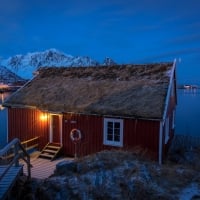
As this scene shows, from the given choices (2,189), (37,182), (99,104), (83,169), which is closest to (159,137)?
(99,104)

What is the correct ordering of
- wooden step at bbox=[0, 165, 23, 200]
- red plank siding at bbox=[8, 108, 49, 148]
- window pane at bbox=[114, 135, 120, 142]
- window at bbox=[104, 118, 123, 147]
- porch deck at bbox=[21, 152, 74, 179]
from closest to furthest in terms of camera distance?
wooden step at bbox=[0, 165, 23, 200] → porch deck at bbox=[21, 152, 74, 179] → window at bbox=[104, 118, 123, 147] → window pane at bbox=[114, 135, 120, 142] → red plank siding at bbox=[8, 108, 49, 148]

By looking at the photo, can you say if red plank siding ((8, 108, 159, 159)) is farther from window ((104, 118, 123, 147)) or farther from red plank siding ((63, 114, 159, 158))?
window ((104, 118, 123, 147))

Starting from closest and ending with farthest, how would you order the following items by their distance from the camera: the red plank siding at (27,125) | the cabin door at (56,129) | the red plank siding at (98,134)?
the red plank siding at (98,134)
the cabin door at (56,129)
the red plank siding at (27,125)

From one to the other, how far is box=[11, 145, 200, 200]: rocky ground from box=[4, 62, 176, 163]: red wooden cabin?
3.63 meters

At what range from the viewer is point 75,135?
14258 millimetres

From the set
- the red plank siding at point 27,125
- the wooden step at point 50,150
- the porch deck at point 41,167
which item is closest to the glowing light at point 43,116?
the red plank siding at point 27,125

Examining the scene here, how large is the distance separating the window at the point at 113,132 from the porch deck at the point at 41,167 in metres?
2.99

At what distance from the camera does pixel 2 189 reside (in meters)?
6.38

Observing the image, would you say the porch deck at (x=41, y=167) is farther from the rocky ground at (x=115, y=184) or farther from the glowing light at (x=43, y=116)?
the rocky ground at (x=115, y=184)

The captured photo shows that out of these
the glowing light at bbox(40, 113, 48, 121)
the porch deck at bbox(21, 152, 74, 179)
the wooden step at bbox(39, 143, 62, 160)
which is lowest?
the porch deck at bbox(21, 152, 74, 179)

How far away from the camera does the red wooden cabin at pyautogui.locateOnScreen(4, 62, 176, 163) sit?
41.3 ft

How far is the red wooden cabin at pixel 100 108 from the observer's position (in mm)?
12584

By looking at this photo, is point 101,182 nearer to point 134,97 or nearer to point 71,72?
point 134,97

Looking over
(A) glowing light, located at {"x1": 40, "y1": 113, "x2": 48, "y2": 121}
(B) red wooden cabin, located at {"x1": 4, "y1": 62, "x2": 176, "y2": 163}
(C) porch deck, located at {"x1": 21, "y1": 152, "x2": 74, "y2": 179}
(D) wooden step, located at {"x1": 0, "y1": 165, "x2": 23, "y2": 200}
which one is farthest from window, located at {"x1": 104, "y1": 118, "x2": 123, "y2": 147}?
(D) wooden step, located at {"x1": 0, "y1": 165, "x2": 23, "y2": 200}
